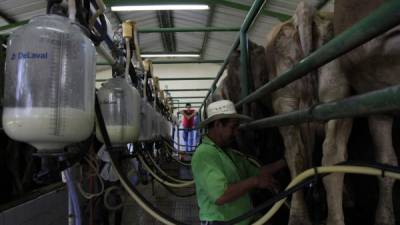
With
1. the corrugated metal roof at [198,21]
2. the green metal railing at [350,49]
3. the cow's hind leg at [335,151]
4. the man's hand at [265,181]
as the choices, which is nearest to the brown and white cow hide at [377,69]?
the cow's hind leg at [335,151]

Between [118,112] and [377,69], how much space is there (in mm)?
1370

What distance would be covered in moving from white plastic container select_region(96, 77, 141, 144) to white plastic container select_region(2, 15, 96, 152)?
68cm

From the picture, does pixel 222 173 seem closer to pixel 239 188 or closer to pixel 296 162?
pixel 239 188

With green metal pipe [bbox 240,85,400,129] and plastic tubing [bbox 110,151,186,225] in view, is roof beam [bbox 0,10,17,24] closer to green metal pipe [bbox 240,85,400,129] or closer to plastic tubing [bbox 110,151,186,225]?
plastic tubing [bbox 110,151,186,225]

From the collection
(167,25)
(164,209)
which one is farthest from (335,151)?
(167,25)

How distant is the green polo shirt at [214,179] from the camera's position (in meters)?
1.83

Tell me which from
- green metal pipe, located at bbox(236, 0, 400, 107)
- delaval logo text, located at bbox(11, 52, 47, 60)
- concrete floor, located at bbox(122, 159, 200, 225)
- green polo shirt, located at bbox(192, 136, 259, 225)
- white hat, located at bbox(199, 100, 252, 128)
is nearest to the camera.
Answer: green metal pipe, located at bbox(236, 0, 400, 107)

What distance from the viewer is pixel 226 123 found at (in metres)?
2.11

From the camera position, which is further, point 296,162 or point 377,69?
point 296,162

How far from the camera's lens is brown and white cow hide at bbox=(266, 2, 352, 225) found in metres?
1.55

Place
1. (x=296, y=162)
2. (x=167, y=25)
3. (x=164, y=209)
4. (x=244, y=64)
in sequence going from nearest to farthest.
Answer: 1. (x=296, y=162)
2. (x=244, y=64)
3. (x=164, y=209)
4. (x=167, y=25)

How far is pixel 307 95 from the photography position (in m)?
1.82

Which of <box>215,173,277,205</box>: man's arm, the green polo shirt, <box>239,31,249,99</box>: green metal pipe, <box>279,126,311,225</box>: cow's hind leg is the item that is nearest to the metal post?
<box>239,31,249,99</box>: green metal pipe

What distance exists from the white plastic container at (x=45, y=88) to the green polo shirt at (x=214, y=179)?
68cm
